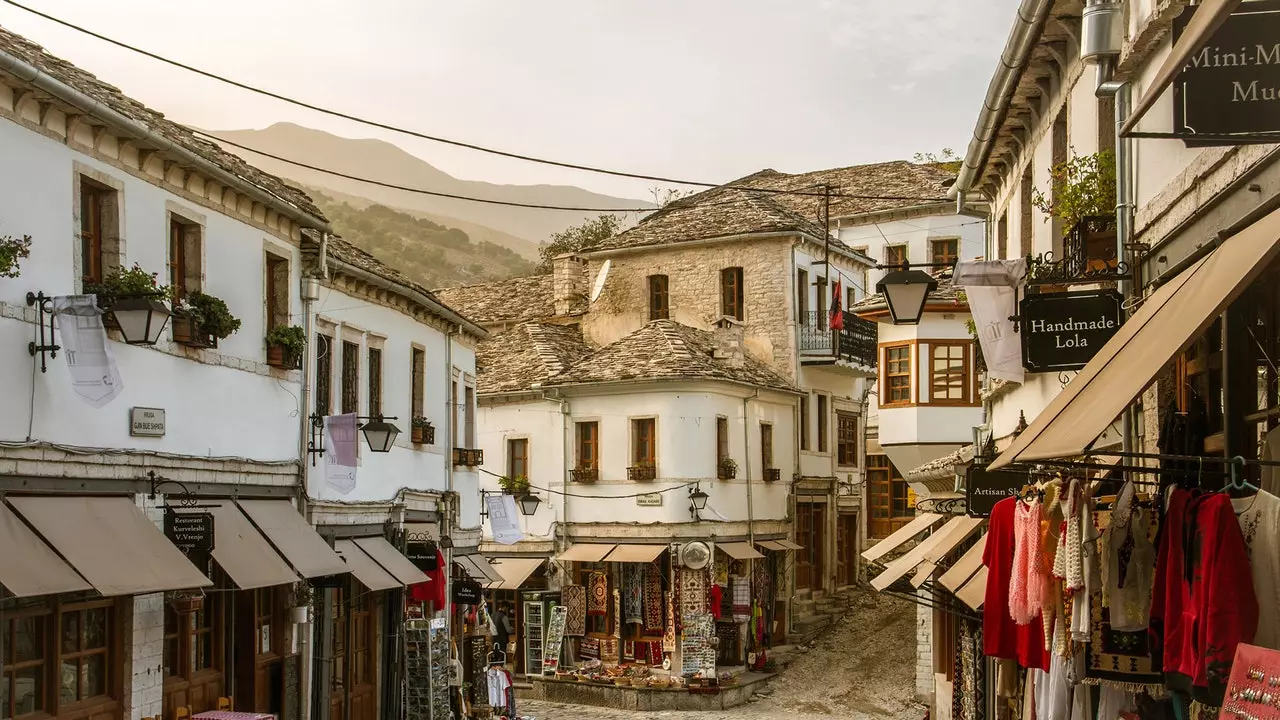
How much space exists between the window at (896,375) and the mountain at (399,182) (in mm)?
118294

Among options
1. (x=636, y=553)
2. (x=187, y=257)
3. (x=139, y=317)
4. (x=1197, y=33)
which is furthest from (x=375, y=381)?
(x=1197, y=33)

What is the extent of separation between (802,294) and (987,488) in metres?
25.3

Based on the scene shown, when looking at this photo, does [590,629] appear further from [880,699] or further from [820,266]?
[820,266]

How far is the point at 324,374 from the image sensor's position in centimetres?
1966

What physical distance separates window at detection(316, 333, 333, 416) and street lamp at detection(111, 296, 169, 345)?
19.9 feet

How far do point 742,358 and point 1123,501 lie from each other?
29.1 m

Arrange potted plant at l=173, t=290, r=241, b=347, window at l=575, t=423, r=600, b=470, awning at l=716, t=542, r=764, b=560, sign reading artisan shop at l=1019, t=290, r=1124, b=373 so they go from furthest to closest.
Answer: window at l=575, t=423, r=600, b=470, awning at l=716, t=542, r=764, b=560, potted plant at l=173, t=290, r=241, b=347, sign reading artisan shop at l=1019, t=290, r=1124, b=373

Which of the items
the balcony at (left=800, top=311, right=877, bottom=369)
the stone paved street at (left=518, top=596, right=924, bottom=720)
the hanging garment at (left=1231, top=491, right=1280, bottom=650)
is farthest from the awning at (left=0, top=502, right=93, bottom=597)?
the balcony at (left=800, top=311, right=877, bottom=369)

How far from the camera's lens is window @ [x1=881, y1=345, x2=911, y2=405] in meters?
26.2

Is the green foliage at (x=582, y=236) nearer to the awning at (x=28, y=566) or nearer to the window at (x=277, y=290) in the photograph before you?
the window at (x=277, y=290)

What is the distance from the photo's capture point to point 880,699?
2845 cm

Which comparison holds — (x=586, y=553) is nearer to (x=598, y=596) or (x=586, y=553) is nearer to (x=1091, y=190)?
(x=598, y=596)

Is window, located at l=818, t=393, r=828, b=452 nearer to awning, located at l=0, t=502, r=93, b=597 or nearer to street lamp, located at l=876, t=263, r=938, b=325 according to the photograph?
street lamp, located at l=876, t=263, r=938, b=325

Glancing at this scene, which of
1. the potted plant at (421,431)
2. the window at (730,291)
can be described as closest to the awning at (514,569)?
the window at (730,291)
